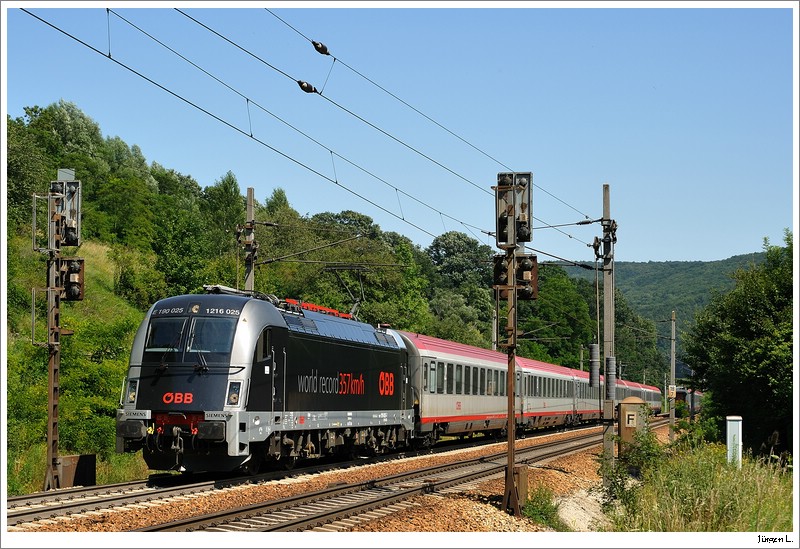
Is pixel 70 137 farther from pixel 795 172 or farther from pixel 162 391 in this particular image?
pixel 795 172

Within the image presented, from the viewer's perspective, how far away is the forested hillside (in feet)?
87.4

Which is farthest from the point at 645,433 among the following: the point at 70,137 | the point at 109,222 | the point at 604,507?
the point at 70,137

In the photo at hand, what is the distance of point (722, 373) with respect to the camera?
101ft

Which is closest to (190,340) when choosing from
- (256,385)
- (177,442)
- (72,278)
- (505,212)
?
(256,385)

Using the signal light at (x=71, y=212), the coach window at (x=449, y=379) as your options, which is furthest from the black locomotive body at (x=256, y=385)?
the coach window at (x=449, y=379)

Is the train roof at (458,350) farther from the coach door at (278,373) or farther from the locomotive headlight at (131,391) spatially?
the locomotive headlight at (131,391)

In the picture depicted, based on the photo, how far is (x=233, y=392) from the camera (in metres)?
17.9

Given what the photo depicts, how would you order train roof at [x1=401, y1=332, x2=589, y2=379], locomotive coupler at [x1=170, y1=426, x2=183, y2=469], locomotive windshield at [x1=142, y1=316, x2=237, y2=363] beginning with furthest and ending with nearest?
train roof at [x1=401, y1=332, x2=589, y2=379] < locomotive windshield at [x1=142, y1=316, x2=237, y2=363] < locomotive coupler at [x1=170, y1=426, x2=183, y2=469]

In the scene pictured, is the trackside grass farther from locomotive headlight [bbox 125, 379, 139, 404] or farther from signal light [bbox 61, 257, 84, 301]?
signal light [bbox 61, 257, 84, 301]

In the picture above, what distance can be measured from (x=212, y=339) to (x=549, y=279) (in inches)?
4102

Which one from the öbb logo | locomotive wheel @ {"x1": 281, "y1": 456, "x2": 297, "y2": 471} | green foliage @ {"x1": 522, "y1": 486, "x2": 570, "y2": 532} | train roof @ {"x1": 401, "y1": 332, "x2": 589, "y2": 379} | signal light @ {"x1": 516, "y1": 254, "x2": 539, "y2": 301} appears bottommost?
green foliage @ {"x1": 522, "y1": 486, "x2": 570, "y2": 532}

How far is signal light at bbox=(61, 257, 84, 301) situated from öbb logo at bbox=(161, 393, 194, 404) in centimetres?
261

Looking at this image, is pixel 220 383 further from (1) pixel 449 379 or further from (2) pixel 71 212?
(1) pixel 449 379

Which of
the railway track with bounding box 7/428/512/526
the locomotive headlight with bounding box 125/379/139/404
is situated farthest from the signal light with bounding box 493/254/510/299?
the locomotive headlight with bounding box 125/379/139/404
